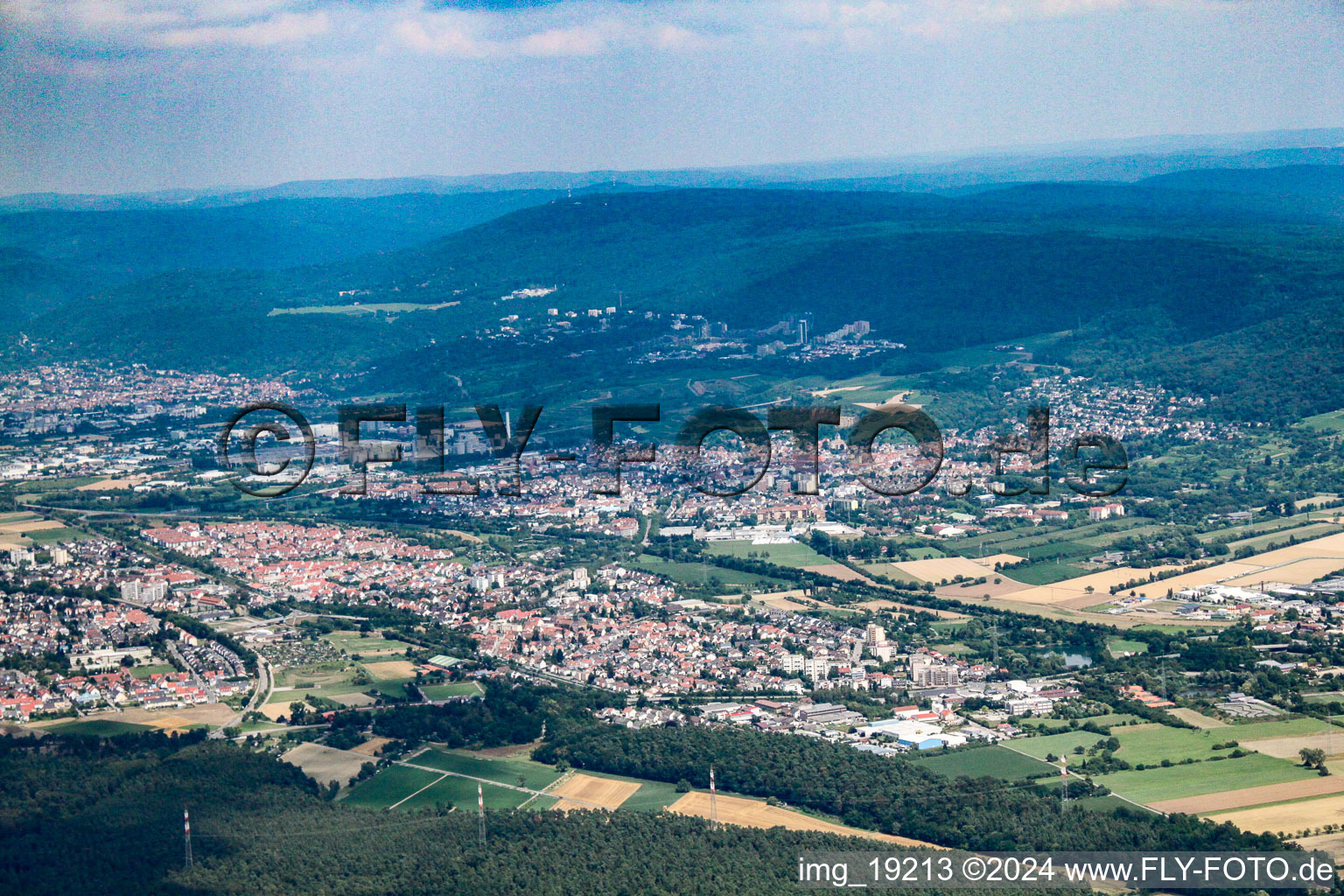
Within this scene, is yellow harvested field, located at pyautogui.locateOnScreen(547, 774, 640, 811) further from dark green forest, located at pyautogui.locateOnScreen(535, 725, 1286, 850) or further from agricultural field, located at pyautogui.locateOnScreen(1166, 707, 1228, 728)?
agricultural field, located at pyautogui.locateOnScreen(1166, 707, 1228, 728)

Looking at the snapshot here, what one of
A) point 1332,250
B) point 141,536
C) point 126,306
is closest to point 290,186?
point 126,306

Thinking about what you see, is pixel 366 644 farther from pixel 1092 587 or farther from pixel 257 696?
pixel 1092 587

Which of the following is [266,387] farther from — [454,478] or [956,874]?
[956,874]

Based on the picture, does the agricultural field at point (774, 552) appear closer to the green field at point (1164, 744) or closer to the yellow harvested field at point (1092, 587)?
the yellow harvested field at point (1092, 587)

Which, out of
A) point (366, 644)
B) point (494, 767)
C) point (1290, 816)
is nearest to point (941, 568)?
point (366, 644)

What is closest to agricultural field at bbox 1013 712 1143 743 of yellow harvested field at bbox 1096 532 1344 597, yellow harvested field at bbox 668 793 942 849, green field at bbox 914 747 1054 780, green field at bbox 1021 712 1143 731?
green field at bbox 1021 712 1143 731

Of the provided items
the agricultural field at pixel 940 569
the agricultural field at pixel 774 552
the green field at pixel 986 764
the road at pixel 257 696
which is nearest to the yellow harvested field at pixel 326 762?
the road at pixel 257 696

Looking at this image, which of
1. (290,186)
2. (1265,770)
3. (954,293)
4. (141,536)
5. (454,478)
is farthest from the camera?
(290,186)
